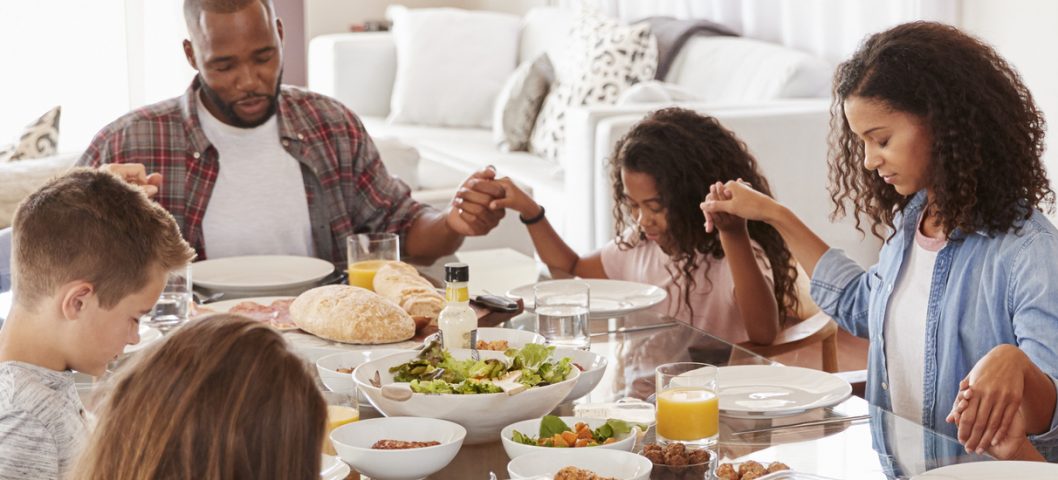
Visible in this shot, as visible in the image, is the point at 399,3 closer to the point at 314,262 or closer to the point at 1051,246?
the point at 314,262

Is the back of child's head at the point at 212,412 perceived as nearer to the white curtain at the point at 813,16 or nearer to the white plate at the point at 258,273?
the white plate at the point at 258,273

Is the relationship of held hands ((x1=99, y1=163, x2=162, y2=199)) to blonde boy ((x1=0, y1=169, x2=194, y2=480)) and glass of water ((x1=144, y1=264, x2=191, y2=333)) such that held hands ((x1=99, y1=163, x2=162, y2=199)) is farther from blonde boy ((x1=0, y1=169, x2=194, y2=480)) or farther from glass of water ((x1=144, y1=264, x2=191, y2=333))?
blonde boy ((x1=0, y1=169, x2=194, y2=480))

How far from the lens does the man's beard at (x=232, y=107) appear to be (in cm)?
264

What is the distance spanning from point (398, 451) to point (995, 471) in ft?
2.09

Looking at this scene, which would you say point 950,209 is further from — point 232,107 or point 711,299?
point 232,107

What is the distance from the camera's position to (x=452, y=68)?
604 centimetres

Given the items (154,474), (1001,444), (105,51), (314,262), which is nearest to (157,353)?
(154,474)

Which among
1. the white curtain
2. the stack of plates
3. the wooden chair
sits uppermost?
the white curtain

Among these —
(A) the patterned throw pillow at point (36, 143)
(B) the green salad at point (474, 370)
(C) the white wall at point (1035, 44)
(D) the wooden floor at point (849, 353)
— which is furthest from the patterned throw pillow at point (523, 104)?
(B) the green salad at point (474, 370)

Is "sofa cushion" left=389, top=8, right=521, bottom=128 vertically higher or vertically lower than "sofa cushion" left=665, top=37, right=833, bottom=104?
lower

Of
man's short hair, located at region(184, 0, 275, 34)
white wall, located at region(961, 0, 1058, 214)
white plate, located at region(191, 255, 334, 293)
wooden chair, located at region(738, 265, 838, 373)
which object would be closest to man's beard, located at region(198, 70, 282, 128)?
man's short hair, located at region(184, 0, 275, 34)

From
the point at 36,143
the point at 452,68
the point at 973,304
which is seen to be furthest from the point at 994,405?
the point at 452,68

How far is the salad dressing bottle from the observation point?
1.71 meters

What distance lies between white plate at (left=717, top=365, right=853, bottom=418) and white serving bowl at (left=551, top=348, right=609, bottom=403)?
16 centimetres
